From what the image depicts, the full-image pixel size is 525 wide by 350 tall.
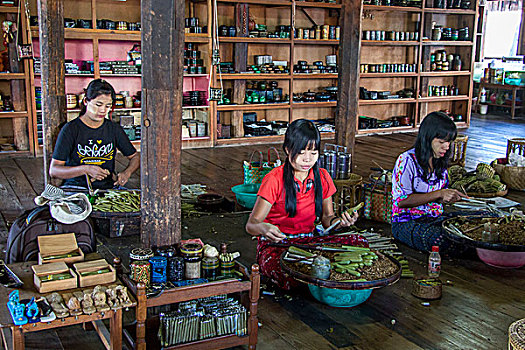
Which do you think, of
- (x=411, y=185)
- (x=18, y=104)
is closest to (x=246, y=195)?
(x=411, y=185)

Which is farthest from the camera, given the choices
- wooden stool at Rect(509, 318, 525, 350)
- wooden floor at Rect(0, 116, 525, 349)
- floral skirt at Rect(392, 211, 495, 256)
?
floral skirt at Rect(392, 211, 495, 256)

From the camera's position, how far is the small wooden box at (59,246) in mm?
2718

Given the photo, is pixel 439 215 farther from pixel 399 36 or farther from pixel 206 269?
pixel 399 36

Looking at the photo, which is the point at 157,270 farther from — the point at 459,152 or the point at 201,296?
the point at 459,152

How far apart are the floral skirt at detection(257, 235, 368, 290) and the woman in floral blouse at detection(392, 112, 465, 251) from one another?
84 cm

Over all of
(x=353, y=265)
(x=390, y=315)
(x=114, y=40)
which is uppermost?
(x=114, y=40)

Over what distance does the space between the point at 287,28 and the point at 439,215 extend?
578 centimetres

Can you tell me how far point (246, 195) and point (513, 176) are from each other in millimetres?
3101

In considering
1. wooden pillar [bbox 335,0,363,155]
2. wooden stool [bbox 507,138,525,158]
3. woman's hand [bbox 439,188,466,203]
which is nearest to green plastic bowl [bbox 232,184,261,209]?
wooden pillar [bbox 335,0,363,155]

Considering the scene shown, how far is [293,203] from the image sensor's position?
139 inches

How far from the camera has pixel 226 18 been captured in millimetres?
9211

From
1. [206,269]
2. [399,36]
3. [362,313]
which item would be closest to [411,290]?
[362,313]

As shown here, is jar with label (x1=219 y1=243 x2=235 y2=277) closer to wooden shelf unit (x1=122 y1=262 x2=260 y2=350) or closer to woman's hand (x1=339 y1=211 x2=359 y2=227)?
wooden shelf unit (x1=122 y1=262 x2=260 y2=350)

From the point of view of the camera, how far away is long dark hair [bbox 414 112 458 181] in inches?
159
